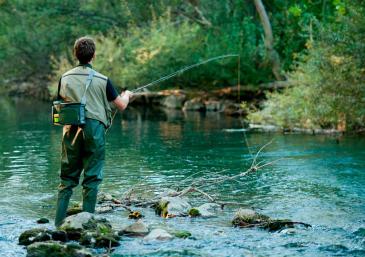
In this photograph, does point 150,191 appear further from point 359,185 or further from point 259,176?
point 359,185

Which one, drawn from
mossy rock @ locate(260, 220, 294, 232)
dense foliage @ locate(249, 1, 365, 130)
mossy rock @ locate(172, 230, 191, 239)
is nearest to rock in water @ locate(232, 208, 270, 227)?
mossy rock @ locate(260, 220, 294, 232)

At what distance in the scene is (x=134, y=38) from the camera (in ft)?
112

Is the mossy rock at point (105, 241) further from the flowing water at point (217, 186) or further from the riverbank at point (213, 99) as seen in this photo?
the riverbank at point (213, 99)

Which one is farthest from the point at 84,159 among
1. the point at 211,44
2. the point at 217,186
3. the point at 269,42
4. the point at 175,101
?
the point at 175,101

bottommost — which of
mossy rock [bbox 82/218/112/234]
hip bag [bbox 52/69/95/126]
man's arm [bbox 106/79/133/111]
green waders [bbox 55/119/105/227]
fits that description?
mossy rock [bbox 82/218/112/234]

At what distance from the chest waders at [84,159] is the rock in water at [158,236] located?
0.77 meters

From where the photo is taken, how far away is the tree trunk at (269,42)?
30266 millimetres

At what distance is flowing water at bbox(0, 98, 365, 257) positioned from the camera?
759cm

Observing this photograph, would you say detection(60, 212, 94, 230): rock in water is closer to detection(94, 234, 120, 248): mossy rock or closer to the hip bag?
detection(94, 234, 120, 248): mossy rock

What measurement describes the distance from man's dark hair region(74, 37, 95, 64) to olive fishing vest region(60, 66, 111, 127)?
0.12 metres

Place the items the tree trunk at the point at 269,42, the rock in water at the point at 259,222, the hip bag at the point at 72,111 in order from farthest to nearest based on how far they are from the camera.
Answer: the tree trunk at the point at 269,42
the rock in water at the point at 259,222
the hip bag at the point at 72,111

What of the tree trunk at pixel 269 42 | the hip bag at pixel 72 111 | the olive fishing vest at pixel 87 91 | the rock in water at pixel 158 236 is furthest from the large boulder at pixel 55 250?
the tree trunk at pixel 269 42

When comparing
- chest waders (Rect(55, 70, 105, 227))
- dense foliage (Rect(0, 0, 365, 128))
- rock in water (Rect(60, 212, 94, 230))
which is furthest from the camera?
→ dense foliage (Rect(0, 0, 365, 128))

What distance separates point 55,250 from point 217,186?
4.70m
